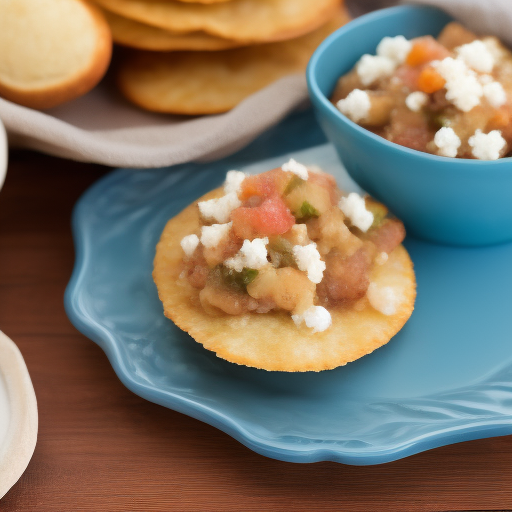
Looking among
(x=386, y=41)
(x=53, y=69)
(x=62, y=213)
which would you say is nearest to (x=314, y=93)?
(x=386, y=41)

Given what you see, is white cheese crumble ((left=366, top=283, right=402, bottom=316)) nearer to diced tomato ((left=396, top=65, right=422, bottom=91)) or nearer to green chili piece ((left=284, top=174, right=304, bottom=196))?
green chili piece ((left=284, top=174, right=304, bottom=196))

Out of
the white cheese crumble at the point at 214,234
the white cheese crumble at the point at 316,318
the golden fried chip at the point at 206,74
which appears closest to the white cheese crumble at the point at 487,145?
the white cheese crumble at the point at 316,318

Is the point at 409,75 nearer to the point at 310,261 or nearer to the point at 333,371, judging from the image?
the point at 310,261

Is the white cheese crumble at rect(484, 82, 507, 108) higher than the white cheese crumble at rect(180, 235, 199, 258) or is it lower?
higher

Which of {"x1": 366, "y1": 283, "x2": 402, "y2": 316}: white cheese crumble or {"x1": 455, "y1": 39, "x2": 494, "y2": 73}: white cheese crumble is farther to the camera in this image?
{"x1": 455, "y1": 39, "x2": 494, "y2": 73}: white cheese crumble

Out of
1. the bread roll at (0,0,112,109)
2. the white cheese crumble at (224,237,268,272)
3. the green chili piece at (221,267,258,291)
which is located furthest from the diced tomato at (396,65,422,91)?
the bread roll at (0,0,112,109)

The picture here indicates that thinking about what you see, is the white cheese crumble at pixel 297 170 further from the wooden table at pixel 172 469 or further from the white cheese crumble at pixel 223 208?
the wooden table at pixel 172 469
